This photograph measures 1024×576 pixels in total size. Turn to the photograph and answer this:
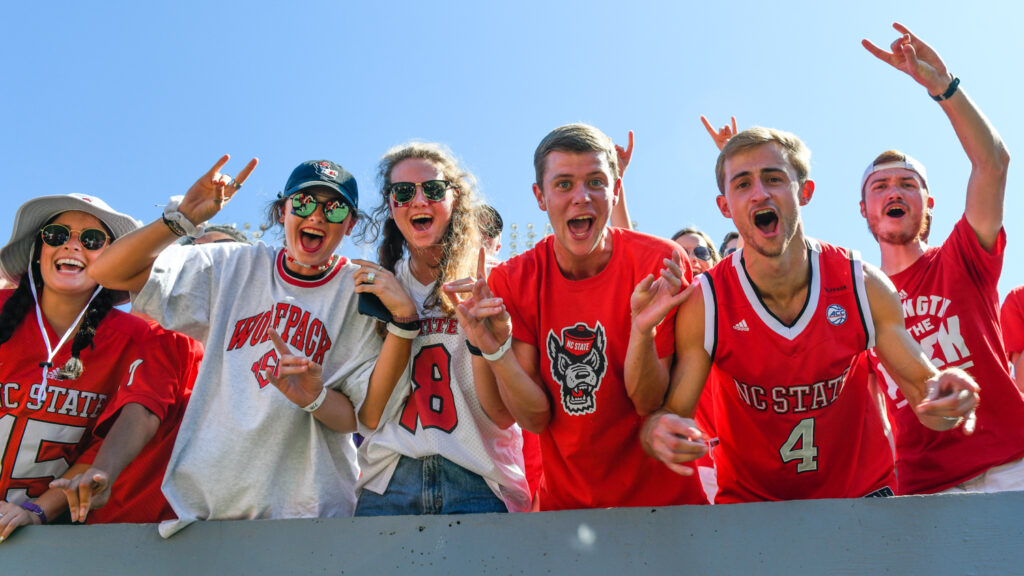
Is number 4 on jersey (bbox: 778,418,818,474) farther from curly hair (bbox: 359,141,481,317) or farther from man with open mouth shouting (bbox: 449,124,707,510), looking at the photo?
curly hair (bbox: 359,141,481,317)

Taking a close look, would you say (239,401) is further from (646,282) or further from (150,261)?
(646,282)

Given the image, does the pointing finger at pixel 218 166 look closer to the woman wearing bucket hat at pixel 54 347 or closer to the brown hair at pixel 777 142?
the woman wearing bucket hat at pixel 54 347

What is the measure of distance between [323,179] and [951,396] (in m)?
2.82

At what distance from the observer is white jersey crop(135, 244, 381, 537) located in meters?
3.08

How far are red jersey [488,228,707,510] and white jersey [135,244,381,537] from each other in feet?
2.87

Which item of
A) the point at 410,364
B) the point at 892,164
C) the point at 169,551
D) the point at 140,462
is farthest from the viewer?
the point at 892,164

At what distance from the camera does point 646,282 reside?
2756 millimetres

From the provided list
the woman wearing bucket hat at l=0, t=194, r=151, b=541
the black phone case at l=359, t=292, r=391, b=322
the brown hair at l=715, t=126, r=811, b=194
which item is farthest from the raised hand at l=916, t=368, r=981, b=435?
the woman wearing bucket hat at l=0, t=194, r=151, b=541

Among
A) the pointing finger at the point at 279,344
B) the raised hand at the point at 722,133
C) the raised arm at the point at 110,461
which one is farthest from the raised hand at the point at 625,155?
the raised arm at the point at 110,461

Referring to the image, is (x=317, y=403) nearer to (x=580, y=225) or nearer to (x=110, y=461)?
(x=110, y=461)

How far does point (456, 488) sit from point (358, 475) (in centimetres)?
61

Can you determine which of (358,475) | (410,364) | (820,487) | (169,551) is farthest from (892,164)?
(169,551)

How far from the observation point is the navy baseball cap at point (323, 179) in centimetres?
357

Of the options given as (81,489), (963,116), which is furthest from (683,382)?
(81,489)
